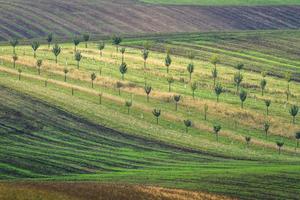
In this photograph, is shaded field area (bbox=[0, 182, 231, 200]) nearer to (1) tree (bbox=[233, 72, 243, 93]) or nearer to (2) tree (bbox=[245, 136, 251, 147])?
(2) tree (bbox=[245, 136, 251, 147])

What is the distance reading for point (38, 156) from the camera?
98.8 m

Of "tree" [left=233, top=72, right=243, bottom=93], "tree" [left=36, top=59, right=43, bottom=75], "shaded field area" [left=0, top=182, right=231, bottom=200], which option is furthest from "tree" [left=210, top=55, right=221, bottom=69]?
"shaded field area" [left=0, top=182, right=231, bottom=200]

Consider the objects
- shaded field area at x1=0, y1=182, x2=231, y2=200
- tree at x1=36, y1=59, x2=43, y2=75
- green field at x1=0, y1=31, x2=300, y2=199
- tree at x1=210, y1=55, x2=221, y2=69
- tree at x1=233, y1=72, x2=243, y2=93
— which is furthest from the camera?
tree at x1=210, y1=55, x2=221, y2=69

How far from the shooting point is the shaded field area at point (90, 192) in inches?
2655

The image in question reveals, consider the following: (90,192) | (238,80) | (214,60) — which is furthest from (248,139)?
(90,192)

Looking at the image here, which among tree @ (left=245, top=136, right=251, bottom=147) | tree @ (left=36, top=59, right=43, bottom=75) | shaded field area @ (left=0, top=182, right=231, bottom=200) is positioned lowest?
tree @ (left=245, top=136, right=251, bottom=147)

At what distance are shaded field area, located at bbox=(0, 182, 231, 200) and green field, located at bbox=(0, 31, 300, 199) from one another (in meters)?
5.88

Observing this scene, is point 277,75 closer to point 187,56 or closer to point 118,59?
point 187,56

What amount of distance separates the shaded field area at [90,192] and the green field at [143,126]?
19.3ft

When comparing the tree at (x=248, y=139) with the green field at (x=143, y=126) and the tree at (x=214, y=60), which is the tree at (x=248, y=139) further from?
the tree at (x=214, y=60)

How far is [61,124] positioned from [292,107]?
140 feet

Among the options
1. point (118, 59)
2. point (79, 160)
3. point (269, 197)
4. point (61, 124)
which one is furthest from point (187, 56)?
point (269, 197)

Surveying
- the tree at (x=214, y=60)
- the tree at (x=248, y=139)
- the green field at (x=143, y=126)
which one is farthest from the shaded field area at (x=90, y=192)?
the tree at (x=214, y=60)

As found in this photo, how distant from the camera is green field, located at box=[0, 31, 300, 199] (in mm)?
91312
